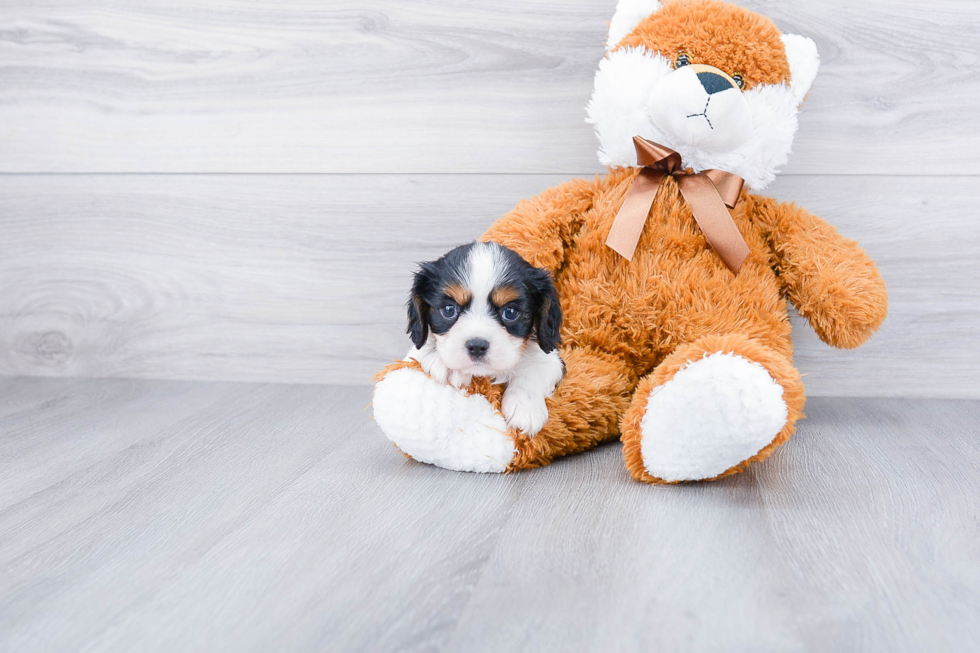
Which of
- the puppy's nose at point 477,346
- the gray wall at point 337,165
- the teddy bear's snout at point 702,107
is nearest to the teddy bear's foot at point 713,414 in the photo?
the puppy's nose at point 477,346

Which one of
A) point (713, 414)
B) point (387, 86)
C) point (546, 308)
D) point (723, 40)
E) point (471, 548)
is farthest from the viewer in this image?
point (387, 86)

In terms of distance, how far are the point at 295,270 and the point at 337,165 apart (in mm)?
245

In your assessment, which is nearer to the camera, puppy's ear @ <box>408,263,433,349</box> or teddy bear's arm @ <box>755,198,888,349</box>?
puppy's ear @ <box>408,263,433,349</box>

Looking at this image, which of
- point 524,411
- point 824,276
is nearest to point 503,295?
point 524,411

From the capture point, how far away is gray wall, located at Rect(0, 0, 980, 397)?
1421 mm

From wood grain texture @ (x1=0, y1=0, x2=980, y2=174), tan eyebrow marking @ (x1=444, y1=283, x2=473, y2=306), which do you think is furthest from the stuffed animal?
wood grain texture @ (x1=0, y1=0, x2=980, y2=174)

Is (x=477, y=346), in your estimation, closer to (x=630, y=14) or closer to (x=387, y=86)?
(x=630, y=14)

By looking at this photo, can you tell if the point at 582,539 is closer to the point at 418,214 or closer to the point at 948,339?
the point at 418,214

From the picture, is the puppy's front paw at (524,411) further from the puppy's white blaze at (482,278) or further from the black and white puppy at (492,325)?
the puppy's white blaze at (482,278)

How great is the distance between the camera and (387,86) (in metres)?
1.52

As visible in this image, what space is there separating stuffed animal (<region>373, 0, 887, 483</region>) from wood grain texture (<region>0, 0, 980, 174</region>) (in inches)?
9.3

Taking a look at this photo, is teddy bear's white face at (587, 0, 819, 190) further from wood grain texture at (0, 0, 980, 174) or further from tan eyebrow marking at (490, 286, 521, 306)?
tan eyebrow marking at (490, 286, 521, 306)

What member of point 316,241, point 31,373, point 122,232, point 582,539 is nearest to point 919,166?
point 582,539

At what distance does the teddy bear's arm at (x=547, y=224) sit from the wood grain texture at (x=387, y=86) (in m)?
0.25
